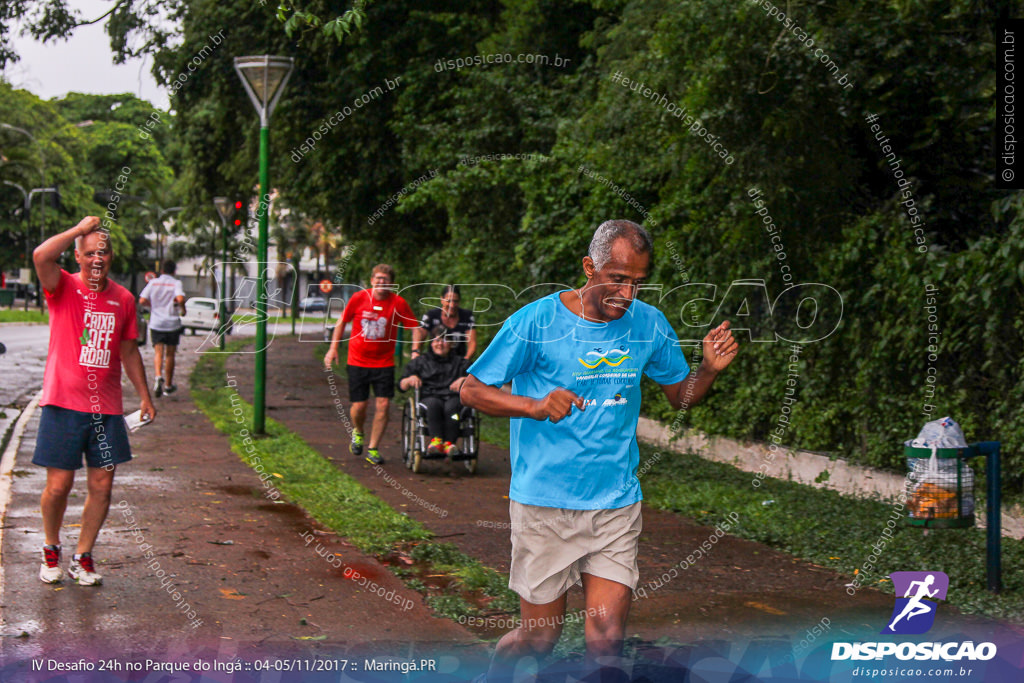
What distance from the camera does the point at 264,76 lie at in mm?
11383

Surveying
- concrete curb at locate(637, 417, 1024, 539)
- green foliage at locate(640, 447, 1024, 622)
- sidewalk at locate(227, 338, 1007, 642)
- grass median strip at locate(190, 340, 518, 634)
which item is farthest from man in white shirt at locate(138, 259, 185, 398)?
green foliage at locate(640, 447, 1024, 622)

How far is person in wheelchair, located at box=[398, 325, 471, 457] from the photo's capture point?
10.1 meters

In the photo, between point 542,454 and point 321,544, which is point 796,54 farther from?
point 542,454

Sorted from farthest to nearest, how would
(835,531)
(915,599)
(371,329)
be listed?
(371,329)
(835,531)
(915,599)

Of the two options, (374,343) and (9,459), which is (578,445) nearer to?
(374,343)

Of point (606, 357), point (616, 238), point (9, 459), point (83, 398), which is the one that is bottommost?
point (9, 459)

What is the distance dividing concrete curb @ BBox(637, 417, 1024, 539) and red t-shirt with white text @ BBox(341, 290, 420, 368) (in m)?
3.22

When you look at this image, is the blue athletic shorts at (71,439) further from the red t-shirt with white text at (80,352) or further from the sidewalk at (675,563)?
the sidewalk at (675,563)

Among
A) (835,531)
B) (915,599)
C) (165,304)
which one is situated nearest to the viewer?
(915,599)

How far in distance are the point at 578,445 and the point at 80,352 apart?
322 cm

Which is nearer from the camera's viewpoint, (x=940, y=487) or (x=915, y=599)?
(x=915, y=599)

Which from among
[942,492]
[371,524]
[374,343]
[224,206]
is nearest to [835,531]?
[942,492]

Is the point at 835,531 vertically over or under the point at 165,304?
under

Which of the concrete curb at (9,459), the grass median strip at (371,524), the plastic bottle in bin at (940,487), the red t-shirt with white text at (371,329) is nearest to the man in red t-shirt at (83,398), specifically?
the concrete curb at (9,459)
